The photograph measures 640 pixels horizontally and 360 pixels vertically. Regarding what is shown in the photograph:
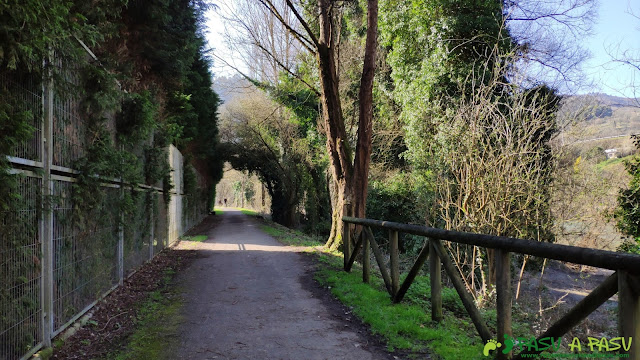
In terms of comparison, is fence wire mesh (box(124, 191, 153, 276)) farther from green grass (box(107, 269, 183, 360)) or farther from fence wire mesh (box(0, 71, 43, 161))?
fence wire mesh (box(0, 71, 43, 161))

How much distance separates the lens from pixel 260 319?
17.7 feet

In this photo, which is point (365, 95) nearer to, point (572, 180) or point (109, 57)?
point (572, 180)

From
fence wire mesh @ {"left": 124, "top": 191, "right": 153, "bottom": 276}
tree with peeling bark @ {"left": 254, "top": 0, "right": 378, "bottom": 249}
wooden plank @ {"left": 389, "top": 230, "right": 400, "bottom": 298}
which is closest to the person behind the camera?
wooden plank @ {"left": 389, "top": 230, "right": 400, "bottom": 298}

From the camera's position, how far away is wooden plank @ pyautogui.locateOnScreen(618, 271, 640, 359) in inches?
98.5

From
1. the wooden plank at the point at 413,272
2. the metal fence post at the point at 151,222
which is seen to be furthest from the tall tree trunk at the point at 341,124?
the wooden plank at the point at 413,272

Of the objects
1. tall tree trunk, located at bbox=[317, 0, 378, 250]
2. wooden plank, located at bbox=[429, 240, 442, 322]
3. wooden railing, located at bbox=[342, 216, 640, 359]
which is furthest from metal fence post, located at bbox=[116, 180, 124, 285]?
tall tree trunk, located at bbox=[317, 0, 378, 250]

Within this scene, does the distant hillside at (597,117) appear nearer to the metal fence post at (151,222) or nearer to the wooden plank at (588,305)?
the wooden plank at (588,305)

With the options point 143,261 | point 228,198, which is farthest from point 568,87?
point 228,198

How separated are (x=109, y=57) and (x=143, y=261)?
4687mm

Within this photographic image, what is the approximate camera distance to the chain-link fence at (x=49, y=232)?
3422mm

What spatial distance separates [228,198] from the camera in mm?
80438

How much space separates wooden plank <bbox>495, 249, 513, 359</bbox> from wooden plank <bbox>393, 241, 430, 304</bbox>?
4.64 feet

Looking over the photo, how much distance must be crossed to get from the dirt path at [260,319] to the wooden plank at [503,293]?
1.15m

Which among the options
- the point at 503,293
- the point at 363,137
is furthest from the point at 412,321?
the point at 363,137
